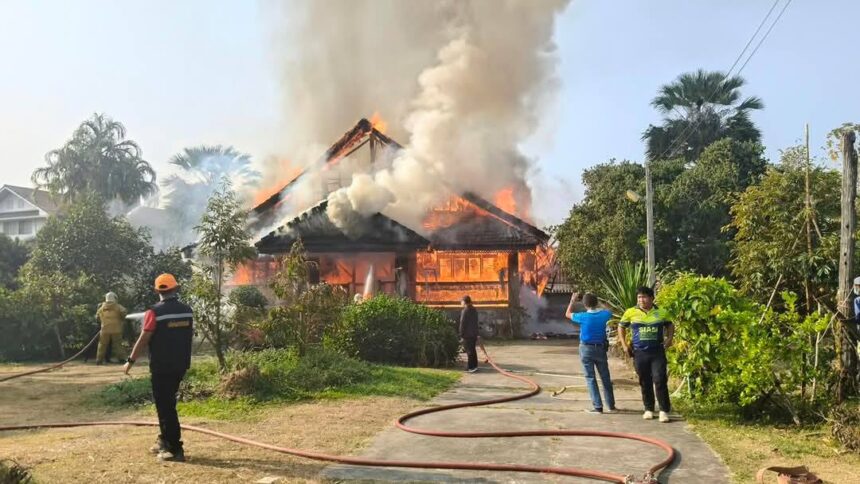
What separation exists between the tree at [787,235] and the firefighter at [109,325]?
1345 centimetres

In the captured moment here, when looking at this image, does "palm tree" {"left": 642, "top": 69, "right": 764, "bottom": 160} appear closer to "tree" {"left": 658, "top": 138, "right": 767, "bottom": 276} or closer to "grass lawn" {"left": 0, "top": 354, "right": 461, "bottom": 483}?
"tree" {"left": 658, "top": 138, "right": 767, "bottom": 276}

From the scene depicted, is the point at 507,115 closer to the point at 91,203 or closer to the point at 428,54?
the point at 428,54

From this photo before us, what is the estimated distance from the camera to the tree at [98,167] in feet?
140

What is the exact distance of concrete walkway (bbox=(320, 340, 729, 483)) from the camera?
19.2 feet

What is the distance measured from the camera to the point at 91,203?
76.3ft

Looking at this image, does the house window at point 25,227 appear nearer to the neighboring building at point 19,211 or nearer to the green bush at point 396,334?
the neighboring building at point 19,211

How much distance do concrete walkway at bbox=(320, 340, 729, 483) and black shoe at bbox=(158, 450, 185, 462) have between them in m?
1.39

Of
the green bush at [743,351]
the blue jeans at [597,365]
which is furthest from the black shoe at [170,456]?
the green bush at [743,351]

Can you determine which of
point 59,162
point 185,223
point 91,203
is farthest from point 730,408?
point 185,223

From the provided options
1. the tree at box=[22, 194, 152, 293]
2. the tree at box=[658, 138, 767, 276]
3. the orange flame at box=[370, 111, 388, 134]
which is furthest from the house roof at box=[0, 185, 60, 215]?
the tree at box=[658, 138, 767, 276]

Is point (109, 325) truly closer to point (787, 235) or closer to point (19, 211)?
point (787, 235)

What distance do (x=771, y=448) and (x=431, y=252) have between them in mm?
18599

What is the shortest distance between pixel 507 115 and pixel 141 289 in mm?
14286

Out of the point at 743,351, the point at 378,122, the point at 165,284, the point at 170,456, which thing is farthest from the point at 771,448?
the point at 378,122
